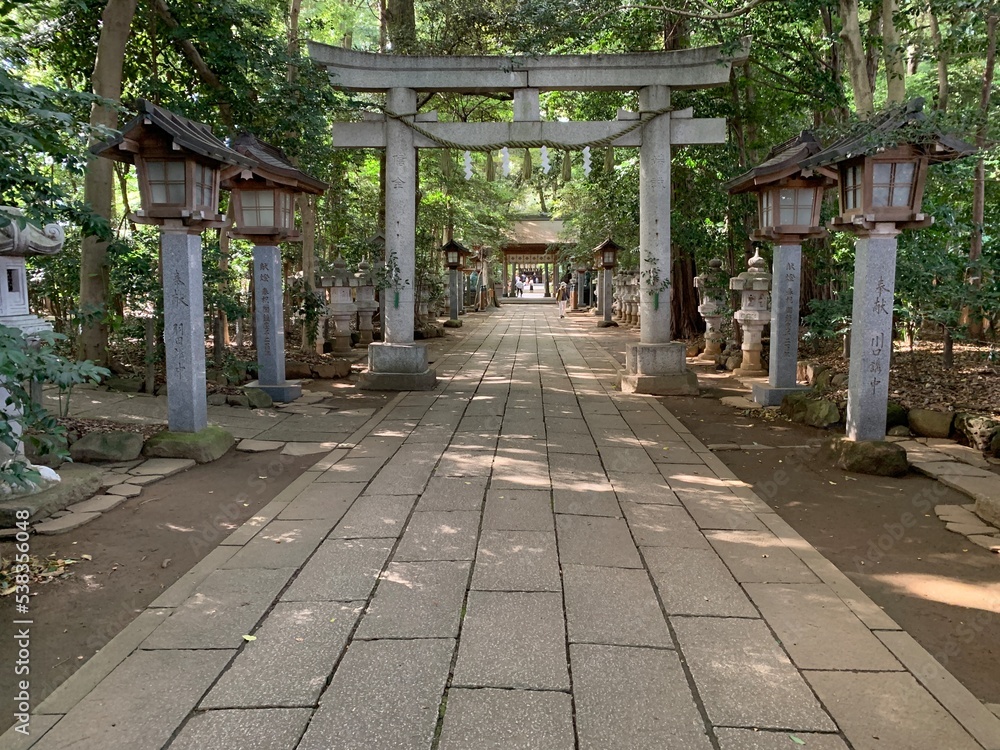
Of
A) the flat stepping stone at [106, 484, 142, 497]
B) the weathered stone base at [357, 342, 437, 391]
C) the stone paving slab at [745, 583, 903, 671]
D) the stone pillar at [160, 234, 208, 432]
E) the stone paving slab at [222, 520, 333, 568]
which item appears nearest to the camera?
the stone paving slab at [745, 583, 903, 671]

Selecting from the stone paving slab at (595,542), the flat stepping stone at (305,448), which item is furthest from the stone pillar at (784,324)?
the flat stepping stone at (305,448)

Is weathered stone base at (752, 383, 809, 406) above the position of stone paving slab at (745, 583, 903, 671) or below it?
above

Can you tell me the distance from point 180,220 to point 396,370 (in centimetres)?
431

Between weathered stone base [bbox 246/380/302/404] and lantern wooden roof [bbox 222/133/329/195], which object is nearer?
lantern wooden roof [bbox 222/133/329/195]

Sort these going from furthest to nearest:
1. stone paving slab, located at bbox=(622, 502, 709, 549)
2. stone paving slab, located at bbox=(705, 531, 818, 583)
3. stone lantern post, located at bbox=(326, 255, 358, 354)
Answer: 1. stone lantern post, located at bbox=(326, 255, 358, 354)
2. stone paving slab, located at bbox=(622, 502, 709, 549)
3. stone paving slab, located at bbox=(705, 531, 818, 583)

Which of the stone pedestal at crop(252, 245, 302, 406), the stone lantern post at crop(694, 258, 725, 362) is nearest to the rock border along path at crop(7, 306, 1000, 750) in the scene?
the stone pedestal at crop(252, 245, 302, 406)

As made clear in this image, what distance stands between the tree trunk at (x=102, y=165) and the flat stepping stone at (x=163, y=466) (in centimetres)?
286

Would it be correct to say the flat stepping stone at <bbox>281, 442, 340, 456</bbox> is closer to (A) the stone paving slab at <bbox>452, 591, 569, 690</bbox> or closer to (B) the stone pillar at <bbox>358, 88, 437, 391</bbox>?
(B) the stone pillar at <bbox>358, 88, 437, 391</bbox>

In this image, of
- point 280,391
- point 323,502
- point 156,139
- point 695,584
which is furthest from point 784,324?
point 156,139

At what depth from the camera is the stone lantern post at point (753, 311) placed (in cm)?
1100

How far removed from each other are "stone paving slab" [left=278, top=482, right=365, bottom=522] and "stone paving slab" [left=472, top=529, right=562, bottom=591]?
3.75ft

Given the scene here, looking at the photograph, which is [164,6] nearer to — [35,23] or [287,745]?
[35,23]

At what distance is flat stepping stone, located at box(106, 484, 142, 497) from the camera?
5133 millimetres

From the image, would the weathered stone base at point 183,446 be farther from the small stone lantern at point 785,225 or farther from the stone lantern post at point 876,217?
the small stone lantern at point 785,225
